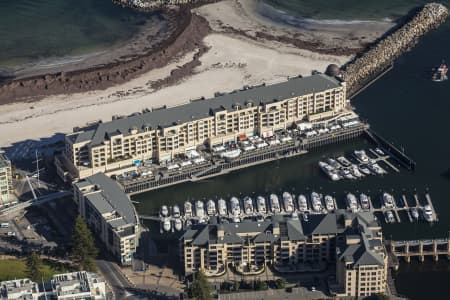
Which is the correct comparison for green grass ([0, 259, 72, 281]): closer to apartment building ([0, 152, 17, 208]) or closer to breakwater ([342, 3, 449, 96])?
apartment building ([0, 152, 17, 208])

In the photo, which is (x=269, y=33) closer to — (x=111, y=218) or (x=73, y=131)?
(x=73, y=131)

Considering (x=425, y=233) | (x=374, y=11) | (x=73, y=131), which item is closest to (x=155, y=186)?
(x=73, y=131)

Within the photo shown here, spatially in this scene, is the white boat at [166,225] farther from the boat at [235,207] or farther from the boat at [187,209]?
the boat at [235,207]

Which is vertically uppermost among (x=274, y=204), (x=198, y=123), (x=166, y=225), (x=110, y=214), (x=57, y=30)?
(x=198, y=123)

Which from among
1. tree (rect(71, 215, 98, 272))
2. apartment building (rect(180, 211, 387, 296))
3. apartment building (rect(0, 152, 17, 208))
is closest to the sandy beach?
apartment building (rect(0, 152, 17, 208))

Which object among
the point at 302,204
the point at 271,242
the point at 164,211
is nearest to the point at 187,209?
the point at 164,211

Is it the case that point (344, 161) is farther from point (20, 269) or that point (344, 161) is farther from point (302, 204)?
point (20, 269)
